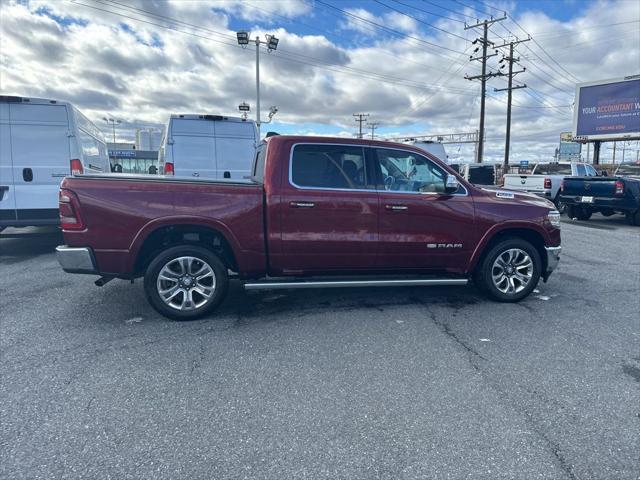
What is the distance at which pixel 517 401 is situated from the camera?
3.04 m

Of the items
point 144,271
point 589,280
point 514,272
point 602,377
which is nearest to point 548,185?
point 589,280

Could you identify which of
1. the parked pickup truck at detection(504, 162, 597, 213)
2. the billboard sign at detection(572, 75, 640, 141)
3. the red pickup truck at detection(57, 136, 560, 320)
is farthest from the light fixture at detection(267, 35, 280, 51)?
the billboard sign at detection(572, 75, 640, 141)

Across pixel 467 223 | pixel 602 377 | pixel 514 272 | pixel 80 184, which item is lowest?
pixel 602 377

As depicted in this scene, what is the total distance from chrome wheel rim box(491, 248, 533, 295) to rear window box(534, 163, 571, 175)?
1685 centimetres

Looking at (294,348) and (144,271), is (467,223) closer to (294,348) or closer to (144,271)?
(294,348)

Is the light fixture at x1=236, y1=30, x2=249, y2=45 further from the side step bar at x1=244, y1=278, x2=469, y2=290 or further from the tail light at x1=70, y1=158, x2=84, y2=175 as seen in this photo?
the side step bar at x1=244, y1=278, x2=469, y2=290

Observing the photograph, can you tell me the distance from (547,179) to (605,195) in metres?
3.76

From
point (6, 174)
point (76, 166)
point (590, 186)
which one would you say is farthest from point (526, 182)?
point (6, 174)

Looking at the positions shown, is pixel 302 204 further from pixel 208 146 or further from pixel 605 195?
pixel 605 195

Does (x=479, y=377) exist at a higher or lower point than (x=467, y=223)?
lower

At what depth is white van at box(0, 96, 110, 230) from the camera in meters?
7.26

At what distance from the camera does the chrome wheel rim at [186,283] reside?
14.6ft

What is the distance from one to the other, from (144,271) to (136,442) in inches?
93.3

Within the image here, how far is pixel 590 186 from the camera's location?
13477mm
